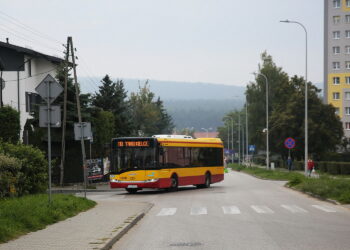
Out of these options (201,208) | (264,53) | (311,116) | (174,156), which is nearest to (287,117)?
(311,116)

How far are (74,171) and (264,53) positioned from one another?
71919mm

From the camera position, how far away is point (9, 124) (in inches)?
1259

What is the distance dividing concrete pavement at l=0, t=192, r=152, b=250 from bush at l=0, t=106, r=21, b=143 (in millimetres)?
13681

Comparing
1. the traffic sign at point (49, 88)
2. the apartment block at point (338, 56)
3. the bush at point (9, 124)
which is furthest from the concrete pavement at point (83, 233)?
the apartment block at point (338, 56)

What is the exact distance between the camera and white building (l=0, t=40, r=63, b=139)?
5116 cm

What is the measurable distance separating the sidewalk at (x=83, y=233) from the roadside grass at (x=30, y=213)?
0.22 meters

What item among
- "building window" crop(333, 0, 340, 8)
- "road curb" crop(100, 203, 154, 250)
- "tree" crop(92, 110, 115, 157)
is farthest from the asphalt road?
"building window" crop(333, 0, 340, 8)

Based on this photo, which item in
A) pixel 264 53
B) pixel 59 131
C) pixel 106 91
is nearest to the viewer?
pixel 59 131

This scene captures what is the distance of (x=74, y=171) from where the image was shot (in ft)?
143

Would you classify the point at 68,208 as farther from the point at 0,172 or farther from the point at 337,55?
the point at 337,55

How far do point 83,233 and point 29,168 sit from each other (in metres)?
7.28

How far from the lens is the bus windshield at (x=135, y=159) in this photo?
32062mm

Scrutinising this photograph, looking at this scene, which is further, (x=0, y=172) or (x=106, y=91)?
(x=106, y=91)

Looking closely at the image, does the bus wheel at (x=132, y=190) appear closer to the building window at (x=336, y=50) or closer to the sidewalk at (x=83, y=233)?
the sidewalk at (x=83, y=233)
